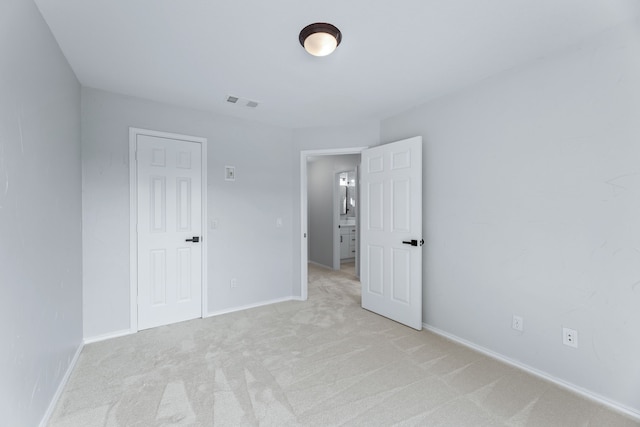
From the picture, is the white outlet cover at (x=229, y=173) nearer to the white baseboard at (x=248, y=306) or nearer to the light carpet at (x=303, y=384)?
the white baseboard at (x=248, y=306)

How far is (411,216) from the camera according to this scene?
9.54 ft

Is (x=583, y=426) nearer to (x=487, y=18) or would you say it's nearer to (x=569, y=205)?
(x=569, y=205)

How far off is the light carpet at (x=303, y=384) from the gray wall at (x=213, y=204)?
0.50m

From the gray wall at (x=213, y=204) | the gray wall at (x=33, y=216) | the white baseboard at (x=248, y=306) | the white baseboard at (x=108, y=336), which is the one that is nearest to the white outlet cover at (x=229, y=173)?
the gray wall at (x=213, y=204)

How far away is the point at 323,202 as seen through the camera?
19.7 feet

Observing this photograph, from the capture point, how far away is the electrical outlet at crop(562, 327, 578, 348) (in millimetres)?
1925

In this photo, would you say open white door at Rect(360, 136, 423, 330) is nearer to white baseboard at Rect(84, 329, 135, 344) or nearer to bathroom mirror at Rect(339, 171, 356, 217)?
white baseboard at Rect(84, 329, 135, 344)

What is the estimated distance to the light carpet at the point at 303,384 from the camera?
65.4 inches

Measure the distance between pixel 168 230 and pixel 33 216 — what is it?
4.80ft

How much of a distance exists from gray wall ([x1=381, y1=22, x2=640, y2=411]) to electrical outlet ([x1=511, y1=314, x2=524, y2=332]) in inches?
1.4

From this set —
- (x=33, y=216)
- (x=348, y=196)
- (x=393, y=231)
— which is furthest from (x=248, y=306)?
(x=348, y=196)

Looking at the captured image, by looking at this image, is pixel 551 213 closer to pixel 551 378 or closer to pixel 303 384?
pixel 551 378

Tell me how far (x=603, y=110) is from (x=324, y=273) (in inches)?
171

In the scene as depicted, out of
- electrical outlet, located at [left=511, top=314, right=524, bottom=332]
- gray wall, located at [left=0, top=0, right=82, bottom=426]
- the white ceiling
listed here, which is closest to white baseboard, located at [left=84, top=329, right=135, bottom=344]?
gray wall, located at [left=0, top=0, right=82, bottom=426]
